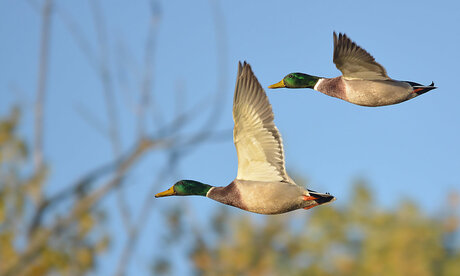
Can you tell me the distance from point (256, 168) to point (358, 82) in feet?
3.21

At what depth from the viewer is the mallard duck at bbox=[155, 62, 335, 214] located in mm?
4793

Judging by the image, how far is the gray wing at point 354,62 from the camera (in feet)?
16.8

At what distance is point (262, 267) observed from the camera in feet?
124

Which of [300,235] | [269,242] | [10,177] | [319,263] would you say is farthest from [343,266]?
[10,177]

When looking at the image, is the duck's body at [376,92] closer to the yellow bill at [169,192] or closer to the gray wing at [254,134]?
the gray wing at [254,134]

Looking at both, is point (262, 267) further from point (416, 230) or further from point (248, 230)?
point (416, 230)

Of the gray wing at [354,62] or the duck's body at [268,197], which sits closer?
the duck's body at [268,197]

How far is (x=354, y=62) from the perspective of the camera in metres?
5.22

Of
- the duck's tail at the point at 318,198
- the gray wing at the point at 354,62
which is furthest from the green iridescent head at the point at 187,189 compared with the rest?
the gray wing at the point at 354,62

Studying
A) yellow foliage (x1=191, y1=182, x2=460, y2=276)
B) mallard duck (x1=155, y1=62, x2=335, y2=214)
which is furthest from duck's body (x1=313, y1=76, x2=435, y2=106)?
yellow foliage (x1=191, y1=182, x2=460, y2=276)

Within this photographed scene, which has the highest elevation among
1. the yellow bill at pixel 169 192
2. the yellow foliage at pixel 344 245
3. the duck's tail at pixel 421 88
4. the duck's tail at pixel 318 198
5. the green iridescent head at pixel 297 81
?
the green iridescent head at pixel 297 81

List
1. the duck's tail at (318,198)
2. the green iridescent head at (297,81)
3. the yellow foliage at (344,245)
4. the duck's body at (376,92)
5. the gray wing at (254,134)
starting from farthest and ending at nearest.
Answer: the yellow foliage at (344,245), the green iridescent head at (297,81), the gray wing at (254,134), the duck's body at (376,92), the duck's tail at (318,198)

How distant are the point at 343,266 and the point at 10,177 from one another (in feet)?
107

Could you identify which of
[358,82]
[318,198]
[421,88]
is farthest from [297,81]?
[318,198]
